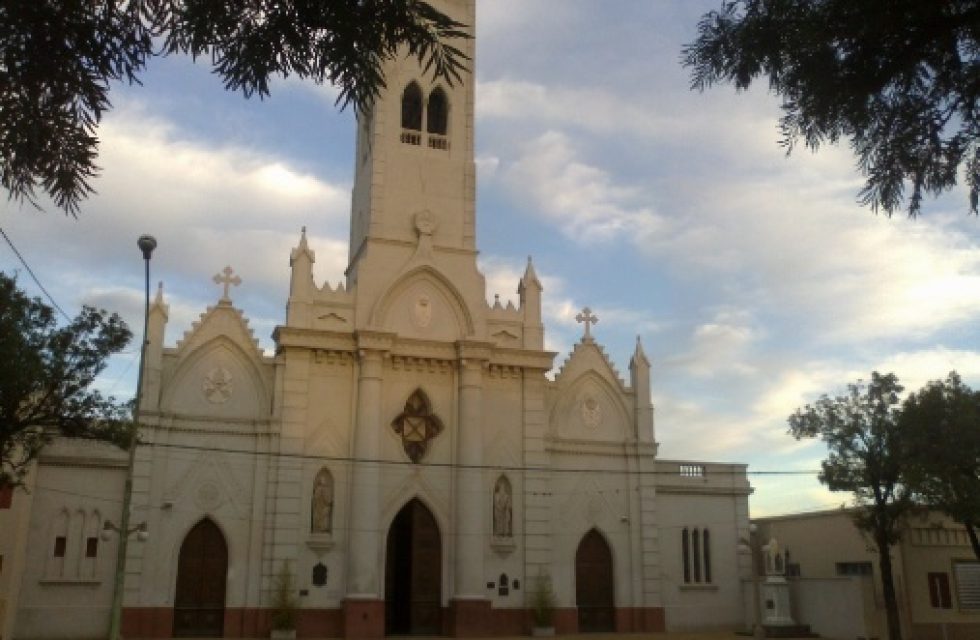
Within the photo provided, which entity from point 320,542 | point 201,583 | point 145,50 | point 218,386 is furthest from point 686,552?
point 145,50

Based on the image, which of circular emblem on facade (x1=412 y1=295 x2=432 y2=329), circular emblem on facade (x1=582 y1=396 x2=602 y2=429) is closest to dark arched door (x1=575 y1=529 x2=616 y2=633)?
circular emblem on facade (x1=582 y1=396 x2=602 y2=429)

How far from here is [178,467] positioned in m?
32.5

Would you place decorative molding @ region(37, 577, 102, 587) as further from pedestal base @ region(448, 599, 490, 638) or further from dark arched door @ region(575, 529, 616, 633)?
dark arched door @ region(575, 529, 616, 633)

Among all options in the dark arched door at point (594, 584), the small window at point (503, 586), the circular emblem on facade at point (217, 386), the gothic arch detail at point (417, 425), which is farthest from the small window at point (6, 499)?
the dark arched door at point (594, 584)

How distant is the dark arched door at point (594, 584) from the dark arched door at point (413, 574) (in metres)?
5.89

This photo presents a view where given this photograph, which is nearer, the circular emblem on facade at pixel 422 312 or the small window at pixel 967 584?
the circular emblem on facade at pixel 422 312

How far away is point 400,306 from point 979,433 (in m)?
21.3

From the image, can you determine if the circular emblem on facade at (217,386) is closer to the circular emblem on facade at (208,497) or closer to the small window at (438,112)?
the circular emblem on facade at (208,497)

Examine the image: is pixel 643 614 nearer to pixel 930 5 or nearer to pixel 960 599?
pixel 960 599

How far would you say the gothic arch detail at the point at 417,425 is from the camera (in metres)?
35.4

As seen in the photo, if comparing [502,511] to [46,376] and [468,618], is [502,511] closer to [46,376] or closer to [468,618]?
[468,618]

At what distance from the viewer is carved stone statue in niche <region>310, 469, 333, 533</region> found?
109 feet

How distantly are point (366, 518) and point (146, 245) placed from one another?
15065mm

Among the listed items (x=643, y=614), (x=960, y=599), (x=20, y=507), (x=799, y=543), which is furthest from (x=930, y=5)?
(x=799, y=543)
